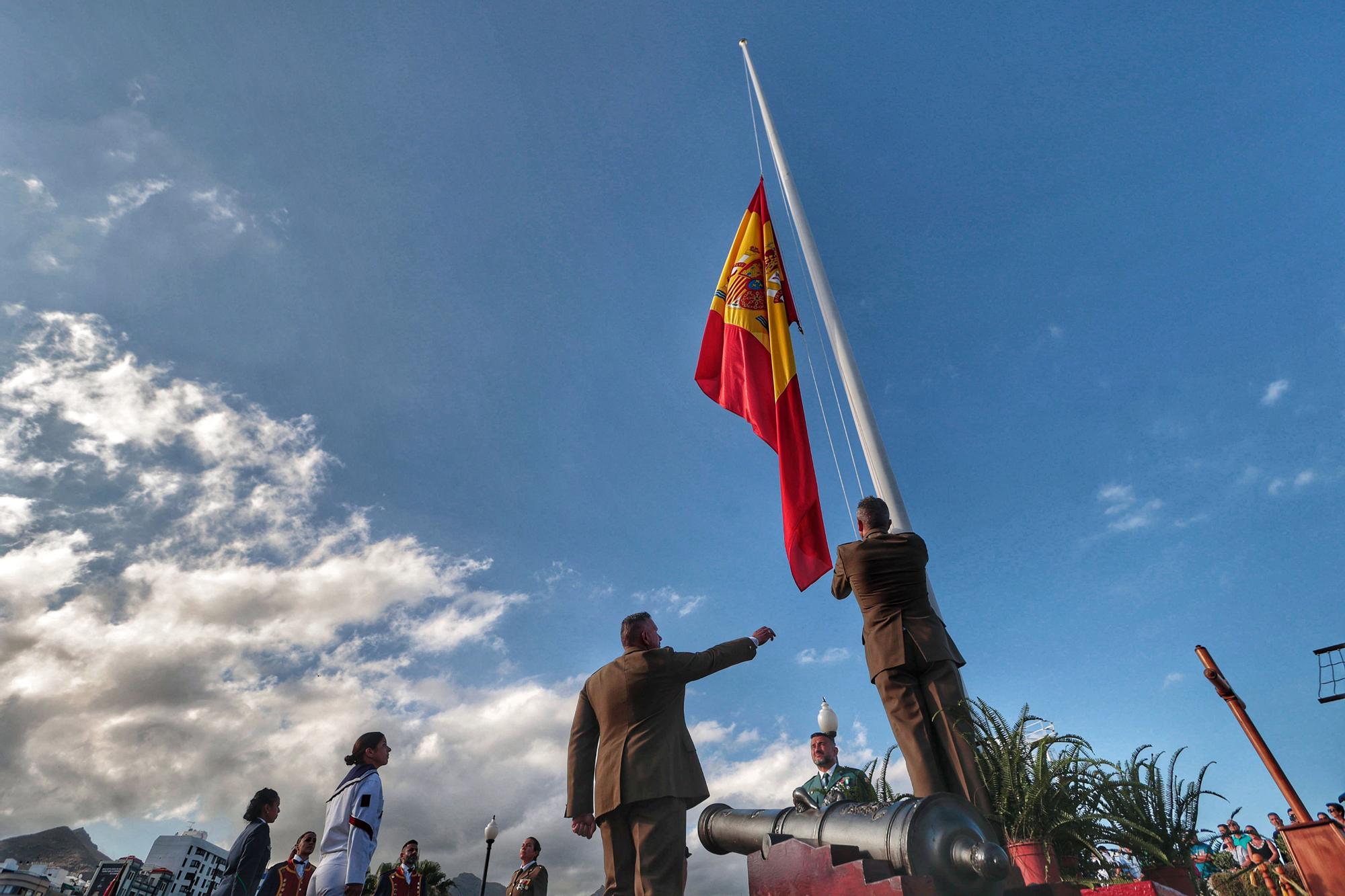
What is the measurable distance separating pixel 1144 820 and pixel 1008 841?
2.43 ft

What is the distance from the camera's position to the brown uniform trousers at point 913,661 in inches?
167

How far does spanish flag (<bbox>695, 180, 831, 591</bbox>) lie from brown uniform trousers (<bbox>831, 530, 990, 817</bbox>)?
3.64 m

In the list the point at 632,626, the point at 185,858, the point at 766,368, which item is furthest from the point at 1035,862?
the point at 185,858

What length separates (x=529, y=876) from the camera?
9211 mm

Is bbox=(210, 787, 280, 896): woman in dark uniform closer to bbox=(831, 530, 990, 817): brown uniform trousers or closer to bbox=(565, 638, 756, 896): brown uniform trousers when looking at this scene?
bbox=(565, 638, 756, 896): brown uniform trousers

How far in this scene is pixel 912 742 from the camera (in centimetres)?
436


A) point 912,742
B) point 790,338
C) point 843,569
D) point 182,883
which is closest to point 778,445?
point 790,338

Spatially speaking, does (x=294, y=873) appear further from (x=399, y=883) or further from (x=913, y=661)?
(x=913, y=661)

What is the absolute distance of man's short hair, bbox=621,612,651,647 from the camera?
4.43 m

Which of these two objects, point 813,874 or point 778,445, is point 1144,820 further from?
point 778,445

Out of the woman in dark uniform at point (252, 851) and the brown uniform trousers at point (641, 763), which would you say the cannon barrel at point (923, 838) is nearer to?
the brown uniform trousers at point (641, 763)

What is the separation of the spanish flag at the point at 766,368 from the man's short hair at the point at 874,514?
3.38 m

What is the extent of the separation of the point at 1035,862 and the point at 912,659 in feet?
3.89

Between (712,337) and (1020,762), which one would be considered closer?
(1020,762)
